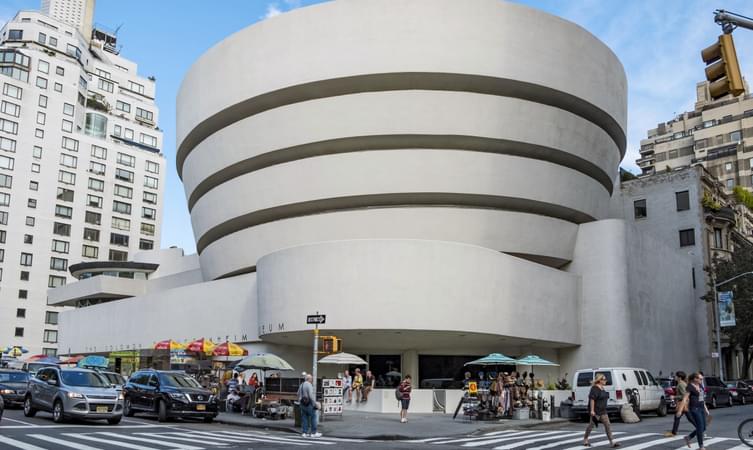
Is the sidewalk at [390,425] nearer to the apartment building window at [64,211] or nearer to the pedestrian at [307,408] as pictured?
the pedestrian at [307,408]

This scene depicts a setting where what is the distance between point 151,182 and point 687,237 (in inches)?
2614

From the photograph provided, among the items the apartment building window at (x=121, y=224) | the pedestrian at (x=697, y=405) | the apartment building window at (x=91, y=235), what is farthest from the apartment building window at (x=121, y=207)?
the pedestrian at (x=697, y=405)

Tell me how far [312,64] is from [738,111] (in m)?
79.5

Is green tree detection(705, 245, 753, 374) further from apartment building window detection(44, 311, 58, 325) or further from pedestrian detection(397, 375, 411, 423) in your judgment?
apartment building window detection(44, 311, 58, 325)

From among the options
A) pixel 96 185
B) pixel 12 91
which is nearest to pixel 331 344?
pixel 12 91

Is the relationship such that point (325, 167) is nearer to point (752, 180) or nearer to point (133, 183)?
point (133, 183)

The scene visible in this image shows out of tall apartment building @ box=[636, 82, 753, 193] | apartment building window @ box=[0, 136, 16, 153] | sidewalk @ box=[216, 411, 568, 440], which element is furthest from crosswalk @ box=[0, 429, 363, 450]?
tall apartment building @ box=[636, 82, 753, 193]

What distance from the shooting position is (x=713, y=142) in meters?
97.8

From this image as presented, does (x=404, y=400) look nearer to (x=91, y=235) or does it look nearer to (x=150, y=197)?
(x=91, y=235)

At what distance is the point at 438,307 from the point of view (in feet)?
110

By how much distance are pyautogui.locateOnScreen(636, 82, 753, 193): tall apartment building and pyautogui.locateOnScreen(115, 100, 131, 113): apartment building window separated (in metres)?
73.2

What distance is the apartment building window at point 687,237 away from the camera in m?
53.2

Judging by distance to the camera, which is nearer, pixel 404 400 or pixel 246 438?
pixel 246 438

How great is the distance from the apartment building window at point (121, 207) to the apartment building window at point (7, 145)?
1319 centimetres
